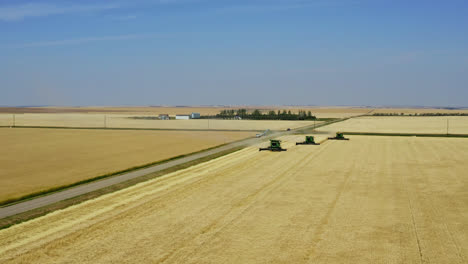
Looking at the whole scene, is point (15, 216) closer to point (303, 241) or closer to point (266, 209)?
point (266, 209)

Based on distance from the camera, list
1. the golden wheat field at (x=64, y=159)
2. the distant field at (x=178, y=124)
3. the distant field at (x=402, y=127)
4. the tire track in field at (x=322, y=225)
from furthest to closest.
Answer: the distant field at (x=178, y=124) → the distant field at (x=402, y=127) → the golden wheat field at (x=64, y=159) → the tire track in field at (x=322, y=225)

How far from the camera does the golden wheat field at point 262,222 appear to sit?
16188 millimetres

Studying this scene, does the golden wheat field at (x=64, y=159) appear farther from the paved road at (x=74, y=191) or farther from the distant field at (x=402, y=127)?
the distant field at (x=402, y=127)

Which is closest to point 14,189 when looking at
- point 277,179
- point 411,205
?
point 277,179

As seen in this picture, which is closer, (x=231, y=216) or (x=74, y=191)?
(x=231, y=216)

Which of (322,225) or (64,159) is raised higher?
(64,159)

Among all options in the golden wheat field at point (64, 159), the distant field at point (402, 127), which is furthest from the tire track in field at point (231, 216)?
the distant field at point (402, 127)

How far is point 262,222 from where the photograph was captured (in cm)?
2036

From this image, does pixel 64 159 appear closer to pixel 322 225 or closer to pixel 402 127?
pixel 322 225

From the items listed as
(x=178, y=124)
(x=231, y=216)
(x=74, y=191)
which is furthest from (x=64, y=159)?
(x=178, y=124)

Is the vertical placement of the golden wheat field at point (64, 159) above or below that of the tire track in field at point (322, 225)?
above

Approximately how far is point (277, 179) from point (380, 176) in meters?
8.09

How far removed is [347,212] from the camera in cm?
2231

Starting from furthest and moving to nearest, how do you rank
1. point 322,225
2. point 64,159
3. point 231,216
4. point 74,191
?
point 64,159, point 74,191, point 231,216, point 322,225
